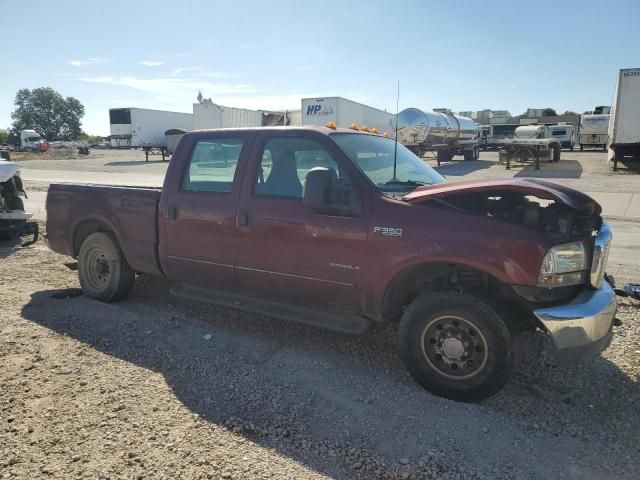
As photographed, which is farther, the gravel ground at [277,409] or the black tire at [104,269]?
the black tire at [104,269]

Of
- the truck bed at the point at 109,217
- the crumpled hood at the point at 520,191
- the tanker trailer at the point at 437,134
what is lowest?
the truck bed at the point at 109,217

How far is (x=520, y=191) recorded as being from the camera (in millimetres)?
3244

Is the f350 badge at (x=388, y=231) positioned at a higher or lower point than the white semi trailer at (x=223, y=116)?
lower

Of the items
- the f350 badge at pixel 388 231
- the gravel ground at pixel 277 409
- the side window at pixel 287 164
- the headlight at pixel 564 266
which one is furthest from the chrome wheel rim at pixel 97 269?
the headlight at pixel 564 266

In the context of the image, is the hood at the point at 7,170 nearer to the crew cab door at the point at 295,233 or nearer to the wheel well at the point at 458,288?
the crew cab door at the point at 295,233

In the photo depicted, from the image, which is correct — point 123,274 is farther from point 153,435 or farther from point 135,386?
point 153,435

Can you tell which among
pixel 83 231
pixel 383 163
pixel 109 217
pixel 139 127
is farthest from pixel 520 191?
pixel 139 127

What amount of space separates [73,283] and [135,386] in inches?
122

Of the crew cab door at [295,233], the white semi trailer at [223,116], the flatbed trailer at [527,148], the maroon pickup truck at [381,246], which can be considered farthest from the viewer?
the white semi trailer at [223,116]

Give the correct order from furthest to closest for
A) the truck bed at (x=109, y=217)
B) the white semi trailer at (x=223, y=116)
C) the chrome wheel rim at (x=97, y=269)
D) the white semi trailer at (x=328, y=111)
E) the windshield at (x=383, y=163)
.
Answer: the white semi trailer at (x=223, y=116) < the white semi trailer at (x=328, y=111) < the chrome wheel rim at (x=97, y=269) < the truck bed at (x=109, y=217) < the windshield at (x=383, y=163)

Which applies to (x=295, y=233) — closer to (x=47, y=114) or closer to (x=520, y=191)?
(x=520, y=191)

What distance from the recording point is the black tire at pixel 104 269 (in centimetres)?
529

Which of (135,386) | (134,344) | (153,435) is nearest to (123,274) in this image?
(134,344)

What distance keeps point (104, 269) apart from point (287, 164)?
2.61 m
